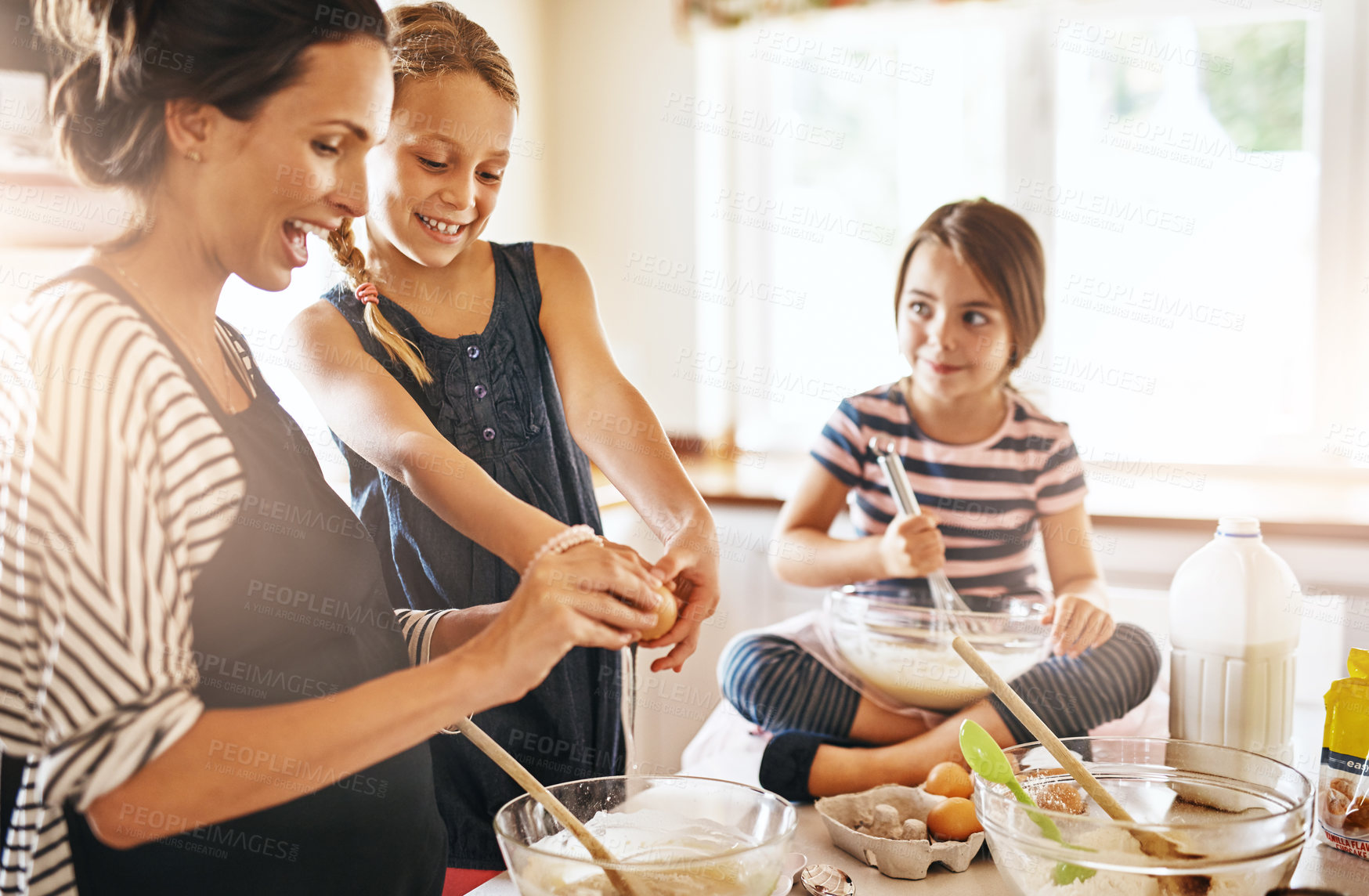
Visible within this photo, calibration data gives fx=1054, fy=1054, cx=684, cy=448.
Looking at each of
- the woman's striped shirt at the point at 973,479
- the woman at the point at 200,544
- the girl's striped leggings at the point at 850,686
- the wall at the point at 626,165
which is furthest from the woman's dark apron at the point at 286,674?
the woman's striped shirt at the point at 973,479

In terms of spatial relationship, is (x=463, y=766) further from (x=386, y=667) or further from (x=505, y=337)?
(x=505, y=337)

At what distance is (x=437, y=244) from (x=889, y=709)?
0.65 m

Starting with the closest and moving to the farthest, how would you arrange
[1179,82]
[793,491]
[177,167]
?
[177,167], [793,491], [1179,82]

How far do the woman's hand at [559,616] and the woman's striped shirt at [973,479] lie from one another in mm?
804

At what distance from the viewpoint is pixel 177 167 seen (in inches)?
18.3

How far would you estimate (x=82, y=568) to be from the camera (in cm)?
41

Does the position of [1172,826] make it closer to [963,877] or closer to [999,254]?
[963,877]

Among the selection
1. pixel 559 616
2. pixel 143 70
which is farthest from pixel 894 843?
pixel 143 70

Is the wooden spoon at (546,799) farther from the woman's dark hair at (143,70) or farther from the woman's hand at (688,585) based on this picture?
the woman's dark hair at (143,70)

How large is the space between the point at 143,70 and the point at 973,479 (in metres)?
1.12

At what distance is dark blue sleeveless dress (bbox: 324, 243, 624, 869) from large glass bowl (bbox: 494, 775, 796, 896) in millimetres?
111

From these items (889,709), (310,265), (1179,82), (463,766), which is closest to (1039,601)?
(889,709)

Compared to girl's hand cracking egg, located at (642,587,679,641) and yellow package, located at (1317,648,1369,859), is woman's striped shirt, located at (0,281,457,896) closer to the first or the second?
girl's hand cracking egg, located at (642,587,679,641)

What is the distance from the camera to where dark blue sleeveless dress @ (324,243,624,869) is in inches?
24.4
